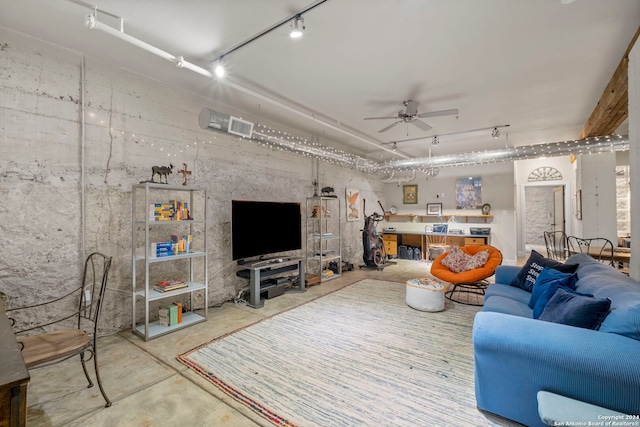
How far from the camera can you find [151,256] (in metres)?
3.23

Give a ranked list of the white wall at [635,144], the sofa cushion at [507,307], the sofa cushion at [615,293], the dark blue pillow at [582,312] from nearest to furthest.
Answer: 1. the sofa cushion at [615,293]
2. the dark blue pillow at [582,312]
3. the white wall at [635,144]
4. the sofa cushion at [507,307]

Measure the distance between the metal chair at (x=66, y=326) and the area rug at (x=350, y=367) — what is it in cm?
86

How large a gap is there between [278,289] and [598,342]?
375 cm

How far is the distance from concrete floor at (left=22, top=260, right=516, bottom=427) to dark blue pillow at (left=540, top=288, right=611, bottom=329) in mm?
2050

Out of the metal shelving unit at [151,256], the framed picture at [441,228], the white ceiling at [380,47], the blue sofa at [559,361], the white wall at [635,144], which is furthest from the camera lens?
the framed picture at [441,228]

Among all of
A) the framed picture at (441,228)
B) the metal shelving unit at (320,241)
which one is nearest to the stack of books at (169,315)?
the metal shelving unit at (320,241)

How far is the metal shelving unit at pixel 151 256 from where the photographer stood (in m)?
3.08

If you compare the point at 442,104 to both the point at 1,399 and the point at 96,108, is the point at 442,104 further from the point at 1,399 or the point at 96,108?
the point at 1,399

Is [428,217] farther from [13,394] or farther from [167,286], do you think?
[13,394]

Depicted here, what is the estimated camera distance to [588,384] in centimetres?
154

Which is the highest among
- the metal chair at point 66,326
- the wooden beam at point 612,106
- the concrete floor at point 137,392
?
the wooden beam at point 612,106

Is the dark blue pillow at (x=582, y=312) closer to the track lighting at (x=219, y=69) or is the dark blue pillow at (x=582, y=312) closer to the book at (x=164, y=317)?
the track lighting at (x=219, y=69)

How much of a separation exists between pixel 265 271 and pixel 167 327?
1502mm

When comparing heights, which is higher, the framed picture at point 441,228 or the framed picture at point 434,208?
the framed picture at point 434,208
